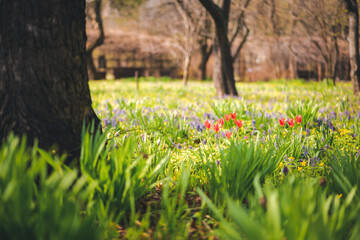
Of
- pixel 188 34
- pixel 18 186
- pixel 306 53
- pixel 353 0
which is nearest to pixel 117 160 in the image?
pixel 18 186

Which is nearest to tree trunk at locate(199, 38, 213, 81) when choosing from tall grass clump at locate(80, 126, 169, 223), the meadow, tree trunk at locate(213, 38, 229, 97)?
tree trunk at locate(213, 38, 229, 97)

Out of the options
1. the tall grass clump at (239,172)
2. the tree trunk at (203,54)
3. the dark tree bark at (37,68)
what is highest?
the tree trunk at (203,54)

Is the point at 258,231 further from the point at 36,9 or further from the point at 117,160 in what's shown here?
the point at 36,9

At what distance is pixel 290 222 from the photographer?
109 centimetres

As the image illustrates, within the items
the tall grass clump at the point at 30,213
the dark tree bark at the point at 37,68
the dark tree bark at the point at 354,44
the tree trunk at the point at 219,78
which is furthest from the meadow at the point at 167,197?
the dark tree bark at the point at 354,44

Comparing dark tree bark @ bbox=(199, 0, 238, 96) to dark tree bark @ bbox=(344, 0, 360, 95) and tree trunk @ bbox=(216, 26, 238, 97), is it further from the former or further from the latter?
dark tree bark @ bbox=(344, 0, 360, 95)

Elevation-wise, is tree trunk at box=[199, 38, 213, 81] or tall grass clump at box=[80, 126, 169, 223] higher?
tree trunk at box=[199, 38, 213, 81]

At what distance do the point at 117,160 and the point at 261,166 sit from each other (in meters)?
1.10

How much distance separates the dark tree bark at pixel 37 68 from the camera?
1670mm

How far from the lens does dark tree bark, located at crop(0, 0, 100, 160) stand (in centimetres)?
167

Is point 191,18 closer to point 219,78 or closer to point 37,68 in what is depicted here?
point 219,78

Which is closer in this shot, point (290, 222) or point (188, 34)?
point (290, 222)

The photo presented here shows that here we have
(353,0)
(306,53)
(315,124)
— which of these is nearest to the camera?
(315,124)

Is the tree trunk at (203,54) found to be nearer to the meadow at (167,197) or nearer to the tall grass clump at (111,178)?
the meadow at (167,197)
